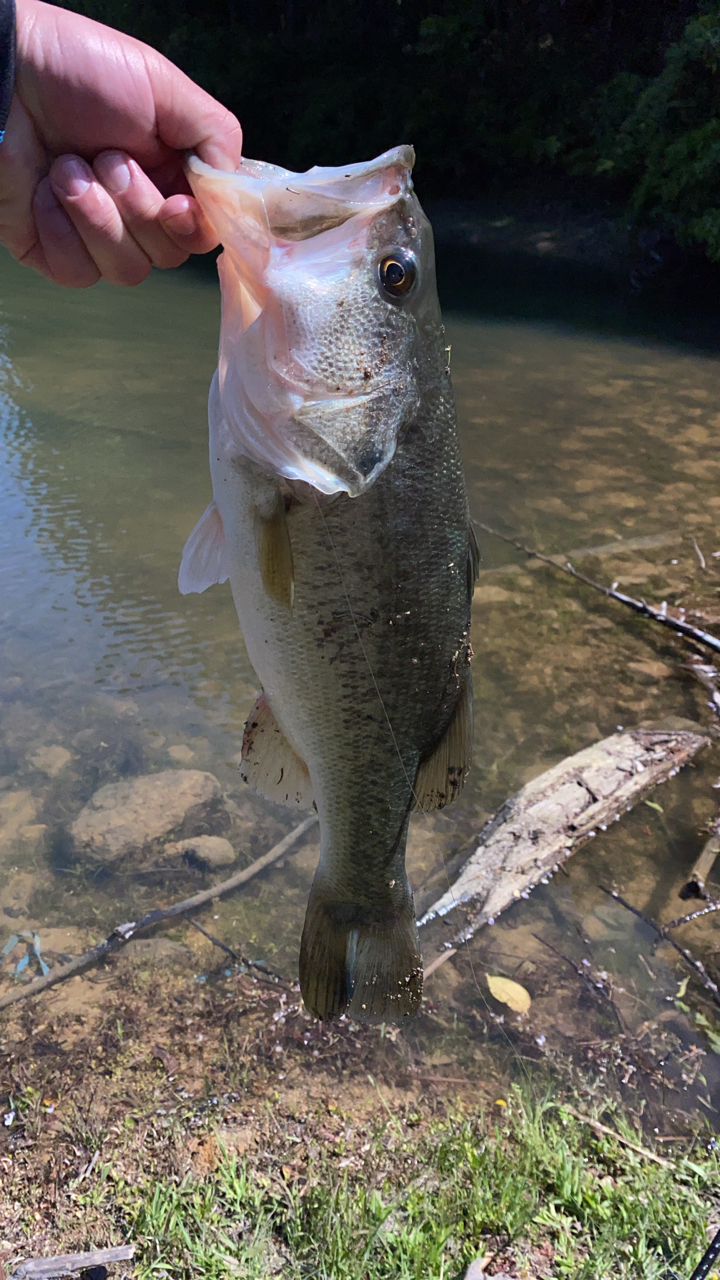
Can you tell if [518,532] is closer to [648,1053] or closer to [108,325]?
[648,1053]

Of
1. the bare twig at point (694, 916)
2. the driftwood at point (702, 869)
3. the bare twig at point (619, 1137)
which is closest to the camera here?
Answer: the bare twig at point (619, 1137)

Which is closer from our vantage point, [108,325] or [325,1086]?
[325,1086]

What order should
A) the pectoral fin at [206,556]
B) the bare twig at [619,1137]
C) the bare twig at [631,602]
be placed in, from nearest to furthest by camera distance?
the pectoral fin at [206,556] → the bare twig at [619,1137] → the bare twig at [631,602]

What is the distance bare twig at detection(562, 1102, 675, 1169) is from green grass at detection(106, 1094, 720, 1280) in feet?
0.08

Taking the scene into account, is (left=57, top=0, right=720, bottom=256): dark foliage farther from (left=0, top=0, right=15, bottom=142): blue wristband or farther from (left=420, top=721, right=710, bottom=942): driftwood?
(left=0, top=0, right=15, bottom=142): blue wristband

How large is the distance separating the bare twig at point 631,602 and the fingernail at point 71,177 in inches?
168

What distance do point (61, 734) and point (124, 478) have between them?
330 cm

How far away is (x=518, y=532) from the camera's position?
661cm

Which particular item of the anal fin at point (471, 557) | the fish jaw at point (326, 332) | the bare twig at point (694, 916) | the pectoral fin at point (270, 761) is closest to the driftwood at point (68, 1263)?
the pectoral fin at point (270, 761)

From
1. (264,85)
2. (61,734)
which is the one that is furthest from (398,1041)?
(264,85)

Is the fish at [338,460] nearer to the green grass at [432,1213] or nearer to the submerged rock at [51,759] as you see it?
the green grass at [432,1213]

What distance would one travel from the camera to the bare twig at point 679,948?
122 inches

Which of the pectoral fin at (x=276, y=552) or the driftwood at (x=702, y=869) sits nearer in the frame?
the pectoral fin at (x=276, y=552)

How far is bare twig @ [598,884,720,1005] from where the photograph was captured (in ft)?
10.2
